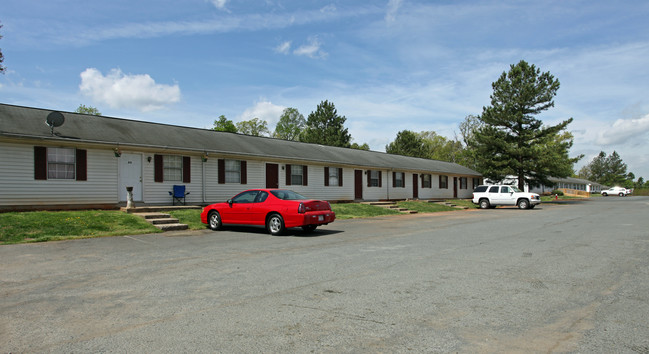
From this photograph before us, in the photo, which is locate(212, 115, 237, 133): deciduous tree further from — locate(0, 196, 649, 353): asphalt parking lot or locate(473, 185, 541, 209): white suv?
locate(0, 196, 649, 353): asphalt parking lot

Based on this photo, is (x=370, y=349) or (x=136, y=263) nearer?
(x=370, y=349)

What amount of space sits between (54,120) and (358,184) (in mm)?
17741

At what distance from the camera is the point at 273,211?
1235cm

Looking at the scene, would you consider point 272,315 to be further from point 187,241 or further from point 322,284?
point 187,241

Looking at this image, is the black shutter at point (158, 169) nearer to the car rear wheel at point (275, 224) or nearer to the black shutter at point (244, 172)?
the black shutter at point (244, 172)

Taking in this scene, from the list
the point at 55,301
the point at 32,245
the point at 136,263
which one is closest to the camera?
the point at 55,301

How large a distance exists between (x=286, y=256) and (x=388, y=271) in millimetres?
2482

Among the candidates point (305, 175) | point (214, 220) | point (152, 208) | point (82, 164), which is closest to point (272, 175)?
point (305, 175)

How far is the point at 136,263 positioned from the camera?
780 centimetres

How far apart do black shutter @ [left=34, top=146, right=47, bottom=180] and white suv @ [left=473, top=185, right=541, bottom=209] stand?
27.9 metres

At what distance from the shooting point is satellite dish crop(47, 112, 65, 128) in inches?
597

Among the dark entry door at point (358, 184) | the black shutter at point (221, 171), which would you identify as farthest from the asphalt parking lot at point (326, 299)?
the dark entry door at point (358, 184)

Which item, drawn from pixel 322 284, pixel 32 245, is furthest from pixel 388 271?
pixel 32 245

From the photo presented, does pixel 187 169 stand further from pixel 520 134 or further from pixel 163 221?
pixel 520 134
